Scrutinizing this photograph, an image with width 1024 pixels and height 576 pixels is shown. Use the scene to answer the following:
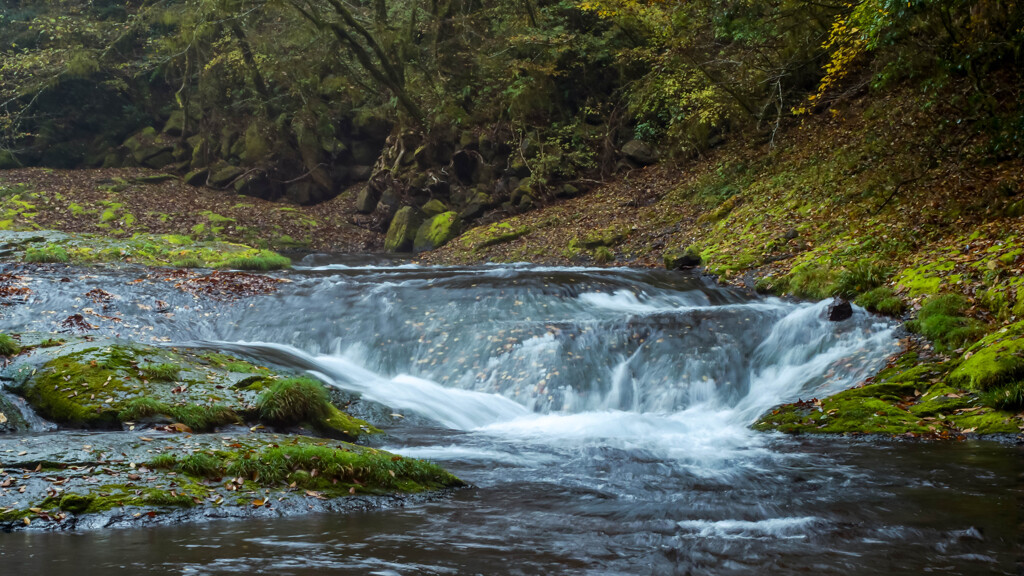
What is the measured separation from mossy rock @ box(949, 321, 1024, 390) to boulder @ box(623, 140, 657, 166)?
45.1ft

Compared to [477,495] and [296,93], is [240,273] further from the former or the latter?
[296,93]

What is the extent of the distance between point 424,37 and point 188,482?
68.3 ft

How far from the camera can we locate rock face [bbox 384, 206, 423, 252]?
21719 mm

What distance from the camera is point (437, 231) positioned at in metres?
21.0

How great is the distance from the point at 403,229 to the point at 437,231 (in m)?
1.47

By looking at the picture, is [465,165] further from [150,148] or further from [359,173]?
[150,148]

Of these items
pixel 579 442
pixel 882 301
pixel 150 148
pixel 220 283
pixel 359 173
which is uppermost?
pixel 150 148

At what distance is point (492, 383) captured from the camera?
9.50 meters

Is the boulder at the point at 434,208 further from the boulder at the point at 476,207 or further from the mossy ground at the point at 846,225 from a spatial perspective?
the mossy ground at the point at 846,225

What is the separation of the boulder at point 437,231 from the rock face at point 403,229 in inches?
11.8

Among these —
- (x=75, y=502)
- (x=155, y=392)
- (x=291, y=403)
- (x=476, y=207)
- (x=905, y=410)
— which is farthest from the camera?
(x=476, y=207)

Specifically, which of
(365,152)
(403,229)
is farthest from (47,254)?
(365,152)

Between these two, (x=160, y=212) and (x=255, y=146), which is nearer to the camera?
(x=160, y=212)

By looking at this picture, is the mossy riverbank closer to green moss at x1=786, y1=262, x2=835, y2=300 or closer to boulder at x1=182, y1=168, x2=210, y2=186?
green moss at x1=786, y1=262, x2=835, y2=300
